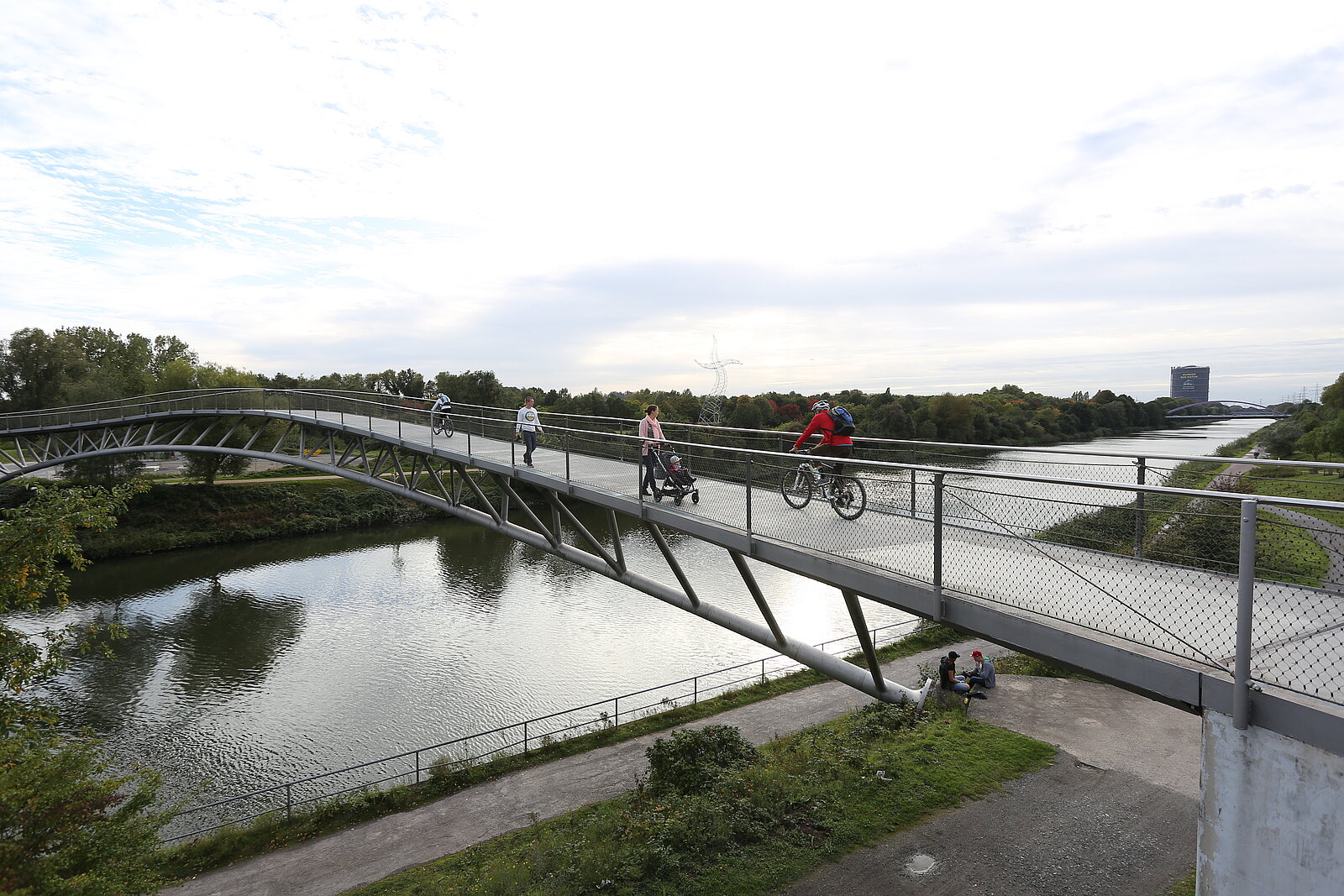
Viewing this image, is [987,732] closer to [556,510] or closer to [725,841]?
[725,841]

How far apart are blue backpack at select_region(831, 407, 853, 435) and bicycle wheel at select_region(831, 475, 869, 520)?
840 millimetres

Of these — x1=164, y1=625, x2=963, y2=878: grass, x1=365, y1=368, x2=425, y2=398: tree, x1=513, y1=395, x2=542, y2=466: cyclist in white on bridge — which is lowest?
x1=164, y1=625, x2=963, y2=878: grass

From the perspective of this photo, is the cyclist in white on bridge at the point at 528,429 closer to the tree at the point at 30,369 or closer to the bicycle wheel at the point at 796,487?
the bicycle wheel at the point at 796,487

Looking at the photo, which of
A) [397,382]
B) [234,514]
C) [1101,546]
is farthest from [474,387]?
[1101,546]

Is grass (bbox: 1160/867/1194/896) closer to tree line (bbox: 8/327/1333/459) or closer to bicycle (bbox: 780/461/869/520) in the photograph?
bicycle (bbox: 780/461/869/520)

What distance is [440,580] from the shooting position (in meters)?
29.0

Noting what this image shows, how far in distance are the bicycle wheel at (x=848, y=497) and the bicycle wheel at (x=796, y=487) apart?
0.53 m

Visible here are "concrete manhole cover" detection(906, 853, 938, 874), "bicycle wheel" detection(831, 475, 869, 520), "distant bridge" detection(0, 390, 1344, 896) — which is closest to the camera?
"distant bridge" detection(0, 390, 1344, 896)

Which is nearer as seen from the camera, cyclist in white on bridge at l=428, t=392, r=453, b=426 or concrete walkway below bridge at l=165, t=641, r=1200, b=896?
concrete walkway below bridge at l=165, t=641, r=1200, b=896

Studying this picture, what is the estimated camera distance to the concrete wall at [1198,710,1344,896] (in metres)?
3.57

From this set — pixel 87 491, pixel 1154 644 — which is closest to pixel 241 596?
pixel 87 491

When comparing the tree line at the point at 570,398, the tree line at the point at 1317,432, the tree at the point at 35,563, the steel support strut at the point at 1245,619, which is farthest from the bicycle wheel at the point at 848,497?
the tree line at the point at 1317,432

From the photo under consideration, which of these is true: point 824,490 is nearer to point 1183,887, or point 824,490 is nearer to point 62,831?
point 1183,887

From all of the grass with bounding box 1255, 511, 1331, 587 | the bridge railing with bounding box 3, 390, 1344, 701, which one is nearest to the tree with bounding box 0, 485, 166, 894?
the bridge railing with bounding box 3, 390, 1344, 701
